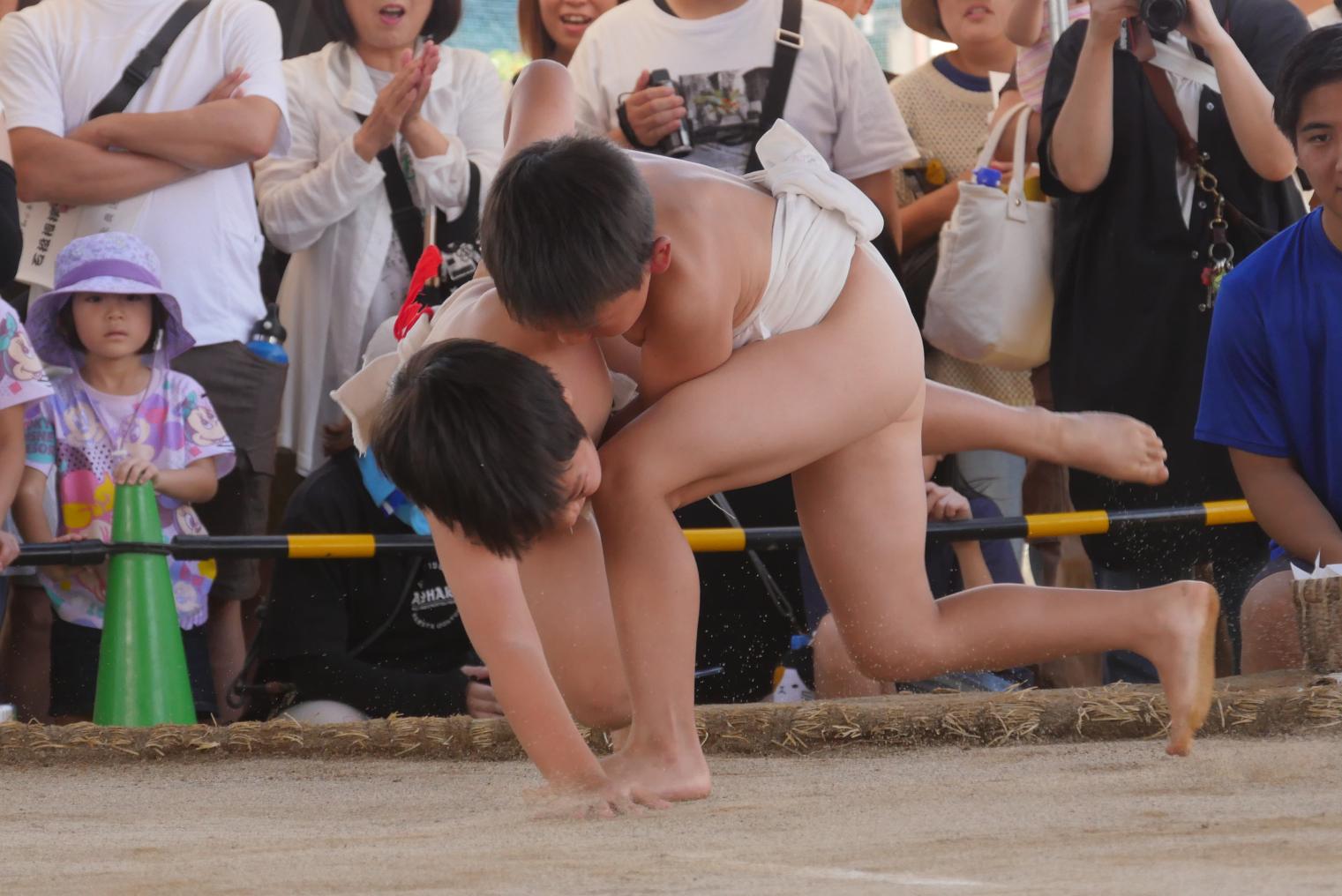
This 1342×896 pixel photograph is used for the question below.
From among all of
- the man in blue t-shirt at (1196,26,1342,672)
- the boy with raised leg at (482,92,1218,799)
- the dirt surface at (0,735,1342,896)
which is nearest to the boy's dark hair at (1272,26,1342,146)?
the man in blue t-shirt at (1196,26,1342,672)

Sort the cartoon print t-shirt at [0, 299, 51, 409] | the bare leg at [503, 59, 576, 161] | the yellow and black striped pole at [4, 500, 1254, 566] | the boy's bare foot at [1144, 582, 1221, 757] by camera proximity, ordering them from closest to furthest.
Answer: the boy's bare foot at [1144, 582, 1221, 757] < the bare leg at [503, 59, 576, 161] < the yellow and black striped pole at [4, 500, 1254, 566] < the cartoon print t-shirt at [0, 299, 51, 409]

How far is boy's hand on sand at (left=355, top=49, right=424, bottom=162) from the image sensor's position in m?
3.79

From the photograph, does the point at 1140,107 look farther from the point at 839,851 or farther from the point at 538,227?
the point at 839,851

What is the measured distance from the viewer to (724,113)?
3.79 metres

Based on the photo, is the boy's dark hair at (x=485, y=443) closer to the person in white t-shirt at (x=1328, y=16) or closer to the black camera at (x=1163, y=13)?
the black camera at (x=1163, y=13)

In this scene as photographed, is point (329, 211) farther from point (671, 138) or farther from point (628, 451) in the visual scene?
point (628, 451)

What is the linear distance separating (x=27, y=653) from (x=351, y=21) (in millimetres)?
1686

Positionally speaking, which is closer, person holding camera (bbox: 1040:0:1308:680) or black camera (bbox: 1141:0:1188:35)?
black camera (bbox: 1141:0:1188:35)

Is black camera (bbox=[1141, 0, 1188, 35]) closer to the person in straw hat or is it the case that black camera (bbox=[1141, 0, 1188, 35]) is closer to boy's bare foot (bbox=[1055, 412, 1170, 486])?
boy's bare foot (bbox=[1055, 412, 1170, 486])

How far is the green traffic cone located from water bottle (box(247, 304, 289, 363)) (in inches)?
18.9

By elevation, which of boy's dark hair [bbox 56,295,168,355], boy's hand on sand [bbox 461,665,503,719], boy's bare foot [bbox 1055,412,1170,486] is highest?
boy's dark hair [bbox 56,295,168,355]

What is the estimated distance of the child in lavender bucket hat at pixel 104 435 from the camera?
11.6 ft

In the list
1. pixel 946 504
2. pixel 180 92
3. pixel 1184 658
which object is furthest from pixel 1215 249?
pixel 180 92

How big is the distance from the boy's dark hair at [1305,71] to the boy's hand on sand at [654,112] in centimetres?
126
